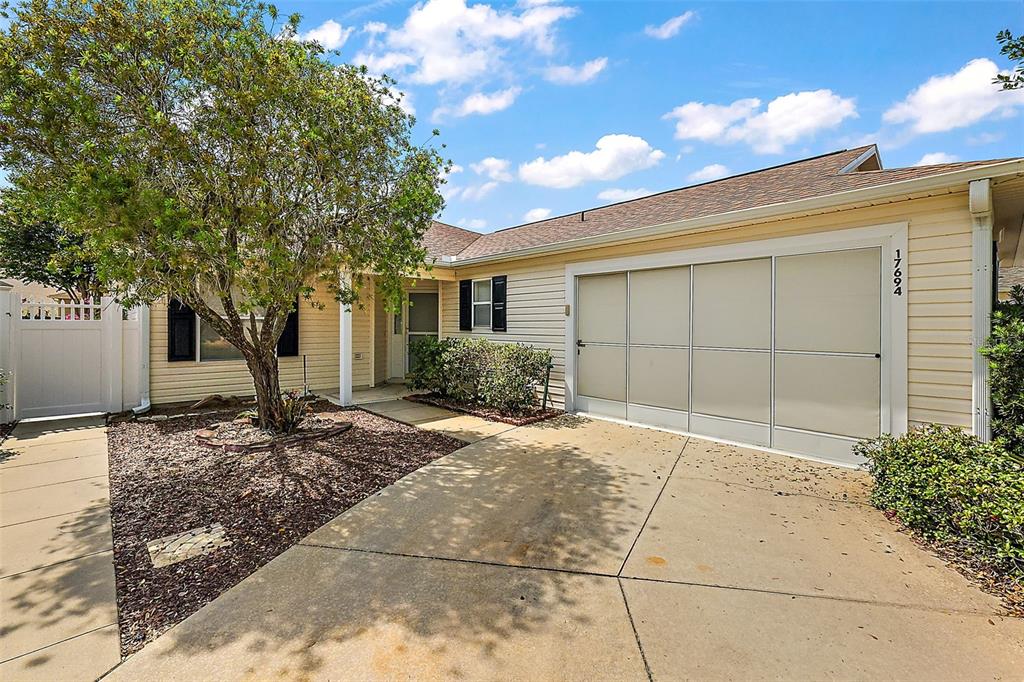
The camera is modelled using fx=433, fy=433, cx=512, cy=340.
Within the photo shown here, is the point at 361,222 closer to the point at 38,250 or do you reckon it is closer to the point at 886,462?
the point at 886,462

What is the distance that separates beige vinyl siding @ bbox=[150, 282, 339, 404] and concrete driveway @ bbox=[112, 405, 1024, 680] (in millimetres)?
4389

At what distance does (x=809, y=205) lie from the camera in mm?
4750

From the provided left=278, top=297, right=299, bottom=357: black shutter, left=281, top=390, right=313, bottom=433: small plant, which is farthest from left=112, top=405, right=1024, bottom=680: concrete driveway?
left=278, top=297, right=299, bottom=357: black shutter

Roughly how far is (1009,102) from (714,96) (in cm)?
490

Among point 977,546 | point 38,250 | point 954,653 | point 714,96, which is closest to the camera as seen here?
point 954,653

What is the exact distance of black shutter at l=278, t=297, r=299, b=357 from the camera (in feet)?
28.2

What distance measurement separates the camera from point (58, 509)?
11.4 feet

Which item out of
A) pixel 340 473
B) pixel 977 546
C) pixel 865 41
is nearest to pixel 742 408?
pixel 977 546

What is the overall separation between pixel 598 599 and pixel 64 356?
8.33 metres

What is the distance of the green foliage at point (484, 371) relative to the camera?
7215 mm

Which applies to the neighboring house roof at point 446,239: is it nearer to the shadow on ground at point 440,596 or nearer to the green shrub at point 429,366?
the green shrub at point 429,366

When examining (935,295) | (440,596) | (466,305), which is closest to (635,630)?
(440,596)

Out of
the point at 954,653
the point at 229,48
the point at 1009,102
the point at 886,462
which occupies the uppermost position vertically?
the point at 229,48

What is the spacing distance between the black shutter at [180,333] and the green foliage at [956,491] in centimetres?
960
